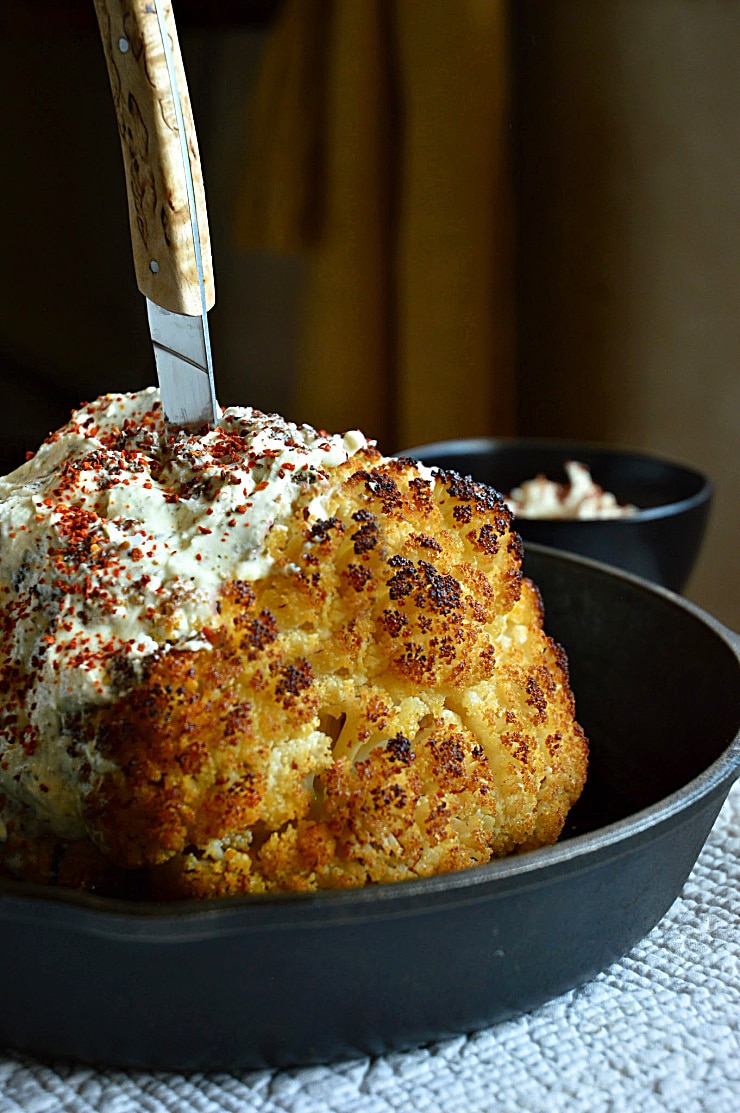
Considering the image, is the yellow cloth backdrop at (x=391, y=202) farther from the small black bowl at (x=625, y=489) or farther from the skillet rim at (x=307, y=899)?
the skillet rim at (x=307, y=899)

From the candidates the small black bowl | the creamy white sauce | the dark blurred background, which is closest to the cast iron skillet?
the creamy white sauce

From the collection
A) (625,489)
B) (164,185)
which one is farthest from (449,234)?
(164,185)

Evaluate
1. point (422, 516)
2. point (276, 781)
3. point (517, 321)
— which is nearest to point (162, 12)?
point (422, 516)

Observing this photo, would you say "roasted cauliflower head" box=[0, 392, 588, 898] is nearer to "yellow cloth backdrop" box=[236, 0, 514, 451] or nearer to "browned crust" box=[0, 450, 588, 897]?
"browned crust" box=[0, 450, 588, 897]

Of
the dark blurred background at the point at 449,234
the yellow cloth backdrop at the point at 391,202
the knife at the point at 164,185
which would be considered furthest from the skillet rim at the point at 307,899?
the yellow cloth backdrop at the point at 391,202

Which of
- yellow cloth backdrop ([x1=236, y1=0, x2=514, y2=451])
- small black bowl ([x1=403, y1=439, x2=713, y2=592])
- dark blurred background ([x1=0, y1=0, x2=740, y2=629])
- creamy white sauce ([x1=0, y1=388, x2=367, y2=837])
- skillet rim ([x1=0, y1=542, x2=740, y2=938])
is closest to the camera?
skillet rim ([x1=0, y1=542, x2=740, y2=938])

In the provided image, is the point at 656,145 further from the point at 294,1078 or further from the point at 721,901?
the point at 294,1078
